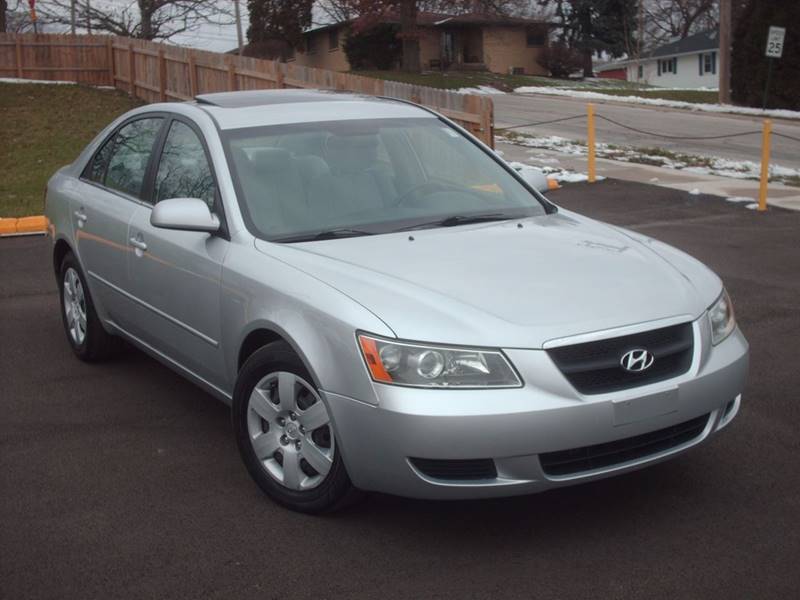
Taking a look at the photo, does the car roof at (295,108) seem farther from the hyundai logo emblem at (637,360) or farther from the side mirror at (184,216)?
the hyundai logo emblem at (637,360)

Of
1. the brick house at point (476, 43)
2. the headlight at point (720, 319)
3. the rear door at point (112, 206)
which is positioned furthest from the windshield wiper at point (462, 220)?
the brick house at point (476, 43)

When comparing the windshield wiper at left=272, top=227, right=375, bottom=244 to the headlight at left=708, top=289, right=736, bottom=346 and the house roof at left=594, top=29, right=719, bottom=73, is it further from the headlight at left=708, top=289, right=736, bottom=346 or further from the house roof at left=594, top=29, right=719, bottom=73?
the house roof at left=594, top=29, right=719, bottom=73

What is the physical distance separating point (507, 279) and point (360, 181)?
1244 millimetres

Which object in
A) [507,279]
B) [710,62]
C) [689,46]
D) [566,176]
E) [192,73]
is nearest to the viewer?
[507,279]

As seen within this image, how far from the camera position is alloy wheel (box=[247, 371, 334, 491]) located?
13.9 feet

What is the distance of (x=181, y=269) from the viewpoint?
5.19 meters

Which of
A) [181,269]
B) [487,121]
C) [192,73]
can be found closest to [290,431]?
[181,269]

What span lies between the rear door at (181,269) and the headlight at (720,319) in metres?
2.07

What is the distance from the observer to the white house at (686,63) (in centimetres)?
7262

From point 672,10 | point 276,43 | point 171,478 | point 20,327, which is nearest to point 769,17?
point 20,327

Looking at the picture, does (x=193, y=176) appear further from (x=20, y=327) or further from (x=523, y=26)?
(x=523, y=26)

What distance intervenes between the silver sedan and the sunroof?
0.03 metres

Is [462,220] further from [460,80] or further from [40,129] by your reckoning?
[460,80]

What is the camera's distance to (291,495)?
173 inches
